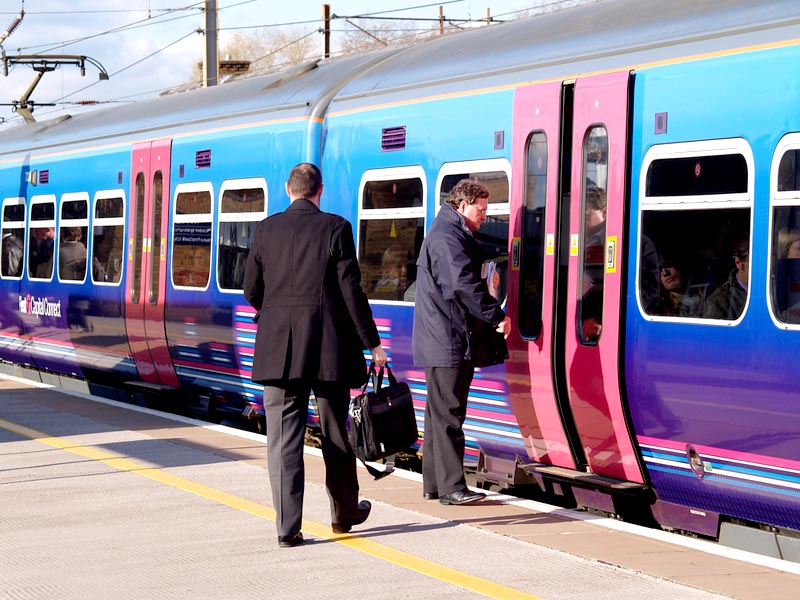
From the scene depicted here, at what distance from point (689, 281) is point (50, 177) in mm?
10950

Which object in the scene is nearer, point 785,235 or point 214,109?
point 785,235

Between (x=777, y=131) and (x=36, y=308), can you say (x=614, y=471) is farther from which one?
(x=36, y=308)

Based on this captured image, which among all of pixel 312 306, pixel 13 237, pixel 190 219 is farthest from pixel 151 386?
pixel 312 306

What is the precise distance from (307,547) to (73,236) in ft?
32.3

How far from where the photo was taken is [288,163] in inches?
439

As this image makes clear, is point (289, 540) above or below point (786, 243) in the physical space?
below

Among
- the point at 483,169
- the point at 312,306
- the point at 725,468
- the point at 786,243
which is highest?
the point at 483,169

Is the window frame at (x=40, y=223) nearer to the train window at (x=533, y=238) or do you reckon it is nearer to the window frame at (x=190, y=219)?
the window frame at (x=190, y=219)

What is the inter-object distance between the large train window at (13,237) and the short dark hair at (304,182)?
1135 cm

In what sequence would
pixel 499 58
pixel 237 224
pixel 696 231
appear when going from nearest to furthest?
pixel 696 231 → pixel 499 58 → pixel 237 224

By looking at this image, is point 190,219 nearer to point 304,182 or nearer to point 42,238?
point 42,238

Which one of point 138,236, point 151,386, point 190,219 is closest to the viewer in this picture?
point 190,219

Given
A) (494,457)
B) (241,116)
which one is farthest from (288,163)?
(494,457)

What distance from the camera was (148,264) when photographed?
13.7 meters
